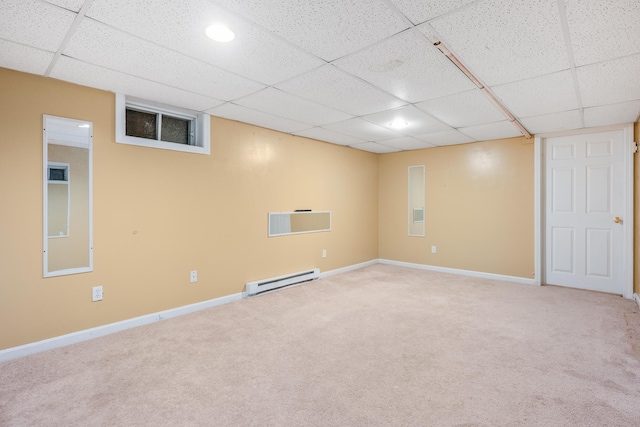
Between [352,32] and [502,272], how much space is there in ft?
14.7

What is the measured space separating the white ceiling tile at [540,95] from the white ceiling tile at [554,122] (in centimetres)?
21

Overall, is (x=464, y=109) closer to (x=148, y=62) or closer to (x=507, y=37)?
(x=507, y=37)

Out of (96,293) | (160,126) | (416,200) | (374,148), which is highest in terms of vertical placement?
(374,148)

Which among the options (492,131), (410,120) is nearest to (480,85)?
(410,120)

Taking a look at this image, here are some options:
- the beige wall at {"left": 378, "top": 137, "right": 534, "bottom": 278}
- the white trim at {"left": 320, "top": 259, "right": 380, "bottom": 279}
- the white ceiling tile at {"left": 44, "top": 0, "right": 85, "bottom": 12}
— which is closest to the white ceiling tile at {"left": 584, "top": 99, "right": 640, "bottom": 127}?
the beige wall at {"left": 378, "top": 137, "right": 534, "bottom": 278}

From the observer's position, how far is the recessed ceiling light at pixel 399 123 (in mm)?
3807

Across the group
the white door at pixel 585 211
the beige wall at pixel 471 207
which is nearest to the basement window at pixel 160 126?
the beige wall at pixel 471 207

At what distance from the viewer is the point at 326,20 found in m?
1.77

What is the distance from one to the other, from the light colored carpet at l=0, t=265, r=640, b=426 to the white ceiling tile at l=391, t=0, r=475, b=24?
2.24m

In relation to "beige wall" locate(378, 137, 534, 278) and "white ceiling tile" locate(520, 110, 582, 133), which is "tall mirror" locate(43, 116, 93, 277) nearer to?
"white ceiling tile" locate(520, 110, 582, 133)

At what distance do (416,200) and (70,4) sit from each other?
206 inches

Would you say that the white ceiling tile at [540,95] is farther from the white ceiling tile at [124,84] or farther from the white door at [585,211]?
the white ceiling tile at [124,84]

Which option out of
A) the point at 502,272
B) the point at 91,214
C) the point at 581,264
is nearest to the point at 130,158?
the point at 91,214

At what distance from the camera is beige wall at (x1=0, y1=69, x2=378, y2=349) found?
246cm
